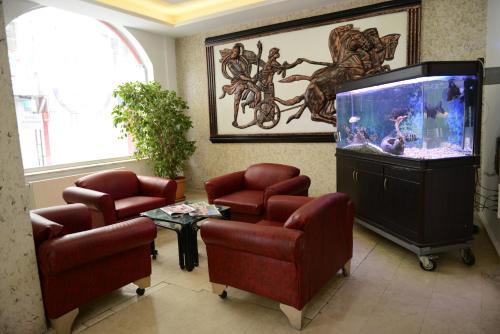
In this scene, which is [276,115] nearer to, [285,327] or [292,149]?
[292,149]

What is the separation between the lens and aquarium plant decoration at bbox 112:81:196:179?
5.18 metres

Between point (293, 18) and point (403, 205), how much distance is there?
3354 millimetres

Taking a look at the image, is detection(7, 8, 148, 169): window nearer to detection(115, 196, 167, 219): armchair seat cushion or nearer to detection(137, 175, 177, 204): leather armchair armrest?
detection(137, 175, 177, 204): leather armchair armrest

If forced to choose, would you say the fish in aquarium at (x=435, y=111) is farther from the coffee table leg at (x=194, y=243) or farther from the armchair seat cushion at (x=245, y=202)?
the coffee table leg at (x=194, y=243)

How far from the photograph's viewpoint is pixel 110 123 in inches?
221

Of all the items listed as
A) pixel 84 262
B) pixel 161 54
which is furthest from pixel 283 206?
pixel 161 54

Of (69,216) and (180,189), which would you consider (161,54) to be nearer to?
(180,189)

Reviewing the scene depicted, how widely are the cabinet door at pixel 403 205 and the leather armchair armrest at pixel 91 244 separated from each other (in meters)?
2.17

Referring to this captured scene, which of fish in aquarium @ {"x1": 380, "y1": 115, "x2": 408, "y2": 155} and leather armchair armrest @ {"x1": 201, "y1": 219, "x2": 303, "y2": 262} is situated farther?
fish in aquarium @ {"x1": 380, "y1": 115, "x2": 408, "y2": 155}

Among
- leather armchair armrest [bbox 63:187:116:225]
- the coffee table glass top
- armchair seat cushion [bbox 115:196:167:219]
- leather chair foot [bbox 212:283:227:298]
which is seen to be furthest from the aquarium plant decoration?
leather chair foot [bbox 212:283:227:298]

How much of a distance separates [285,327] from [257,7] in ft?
14.0

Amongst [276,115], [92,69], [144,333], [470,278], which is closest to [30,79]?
[92,69]

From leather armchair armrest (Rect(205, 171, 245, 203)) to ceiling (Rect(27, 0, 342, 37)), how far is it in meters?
2.49

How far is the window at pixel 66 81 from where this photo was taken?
4.44m
